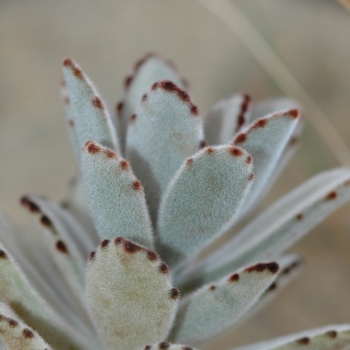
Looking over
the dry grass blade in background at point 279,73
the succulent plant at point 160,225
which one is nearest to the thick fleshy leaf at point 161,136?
the succulent plant at point 160,225

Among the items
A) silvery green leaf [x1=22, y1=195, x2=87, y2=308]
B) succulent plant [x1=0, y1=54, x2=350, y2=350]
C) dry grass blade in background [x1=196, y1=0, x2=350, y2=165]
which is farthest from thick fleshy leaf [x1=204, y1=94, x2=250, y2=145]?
dry grass blade in background [x1=196, y1=0, x2=350, y2=165]

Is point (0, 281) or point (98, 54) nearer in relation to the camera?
point (0, 281)

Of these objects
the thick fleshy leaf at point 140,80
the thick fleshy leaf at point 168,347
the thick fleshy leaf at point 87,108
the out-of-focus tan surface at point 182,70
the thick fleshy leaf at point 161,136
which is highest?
the out-of-focus tan surface at point 182,70

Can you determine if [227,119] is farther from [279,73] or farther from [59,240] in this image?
[279,73]

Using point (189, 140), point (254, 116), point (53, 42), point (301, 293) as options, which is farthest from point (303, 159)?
point (53, 42)

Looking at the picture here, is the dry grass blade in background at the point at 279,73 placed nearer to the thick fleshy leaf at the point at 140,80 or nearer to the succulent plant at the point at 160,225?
the succulent plant at the point at 160,225

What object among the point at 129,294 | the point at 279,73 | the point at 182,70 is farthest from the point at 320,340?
the point at 182,70

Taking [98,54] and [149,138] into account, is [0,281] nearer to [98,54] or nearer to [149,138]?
[149,138]
